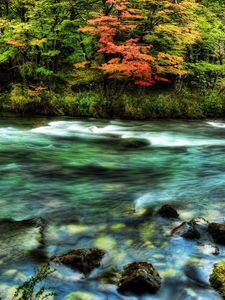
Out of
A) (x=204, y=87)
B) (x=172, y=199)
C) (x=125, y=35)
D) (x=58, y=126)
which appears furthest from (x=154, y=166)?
(x=204, y=87)

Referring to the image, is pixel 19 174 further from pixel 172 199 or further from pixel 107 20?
pixel 107 20

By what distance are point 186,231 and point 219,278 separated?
4.09 ft

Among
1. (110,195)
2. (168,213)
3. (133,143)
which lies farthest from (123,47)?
(168,213)

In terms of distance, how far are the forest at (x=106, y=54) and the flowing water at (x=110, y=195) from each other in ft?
12.1

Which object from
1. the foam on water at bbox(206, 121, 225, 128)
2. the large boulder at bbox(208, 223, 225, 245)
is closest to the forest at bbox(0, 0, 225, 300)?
the large boulder at bbox(208, 223, 225, 245)

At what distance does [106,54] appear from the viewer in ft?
66.5

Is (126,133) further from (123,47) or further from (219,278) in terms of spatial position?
(219,278)

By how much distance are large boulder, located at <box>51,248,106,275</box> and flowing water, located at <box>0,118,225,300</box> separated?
0.40 feet

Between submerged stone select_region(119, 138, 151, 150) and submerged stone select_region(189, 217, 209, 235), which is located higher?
submerged stone select_region(189, 217, 209, 235)

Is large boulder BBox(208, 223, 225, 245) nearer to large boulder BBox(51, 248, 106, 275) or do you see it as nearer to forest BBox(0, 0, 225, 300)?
forest BBox(0, 0, 225, 300)

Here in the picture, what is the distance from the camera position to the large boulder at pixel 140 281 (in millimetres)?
4488

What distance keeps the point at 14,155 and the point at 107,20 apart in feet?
29.8

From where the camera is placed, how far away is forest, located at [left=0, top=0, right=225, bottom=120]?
725 inches

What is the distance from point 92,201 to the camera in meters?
7.58
